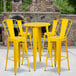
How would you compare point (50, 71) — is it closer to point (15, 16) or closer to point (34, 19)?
point (34, 19)

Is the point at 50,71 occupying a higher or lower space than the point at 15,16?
lower

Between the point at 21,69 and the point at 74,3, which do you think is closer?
the point at 21,69

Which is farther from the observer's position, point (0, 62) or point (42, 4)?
point (42, 4)

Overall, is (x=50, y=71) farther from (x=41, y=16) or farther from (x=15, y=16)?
(x=15, y=16)

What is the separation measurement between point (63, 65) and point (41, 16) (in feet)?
12.8

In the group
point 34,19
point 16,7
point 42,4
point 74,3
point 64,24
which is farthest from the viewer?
point 74,3

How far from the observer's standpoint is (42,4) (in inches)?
461

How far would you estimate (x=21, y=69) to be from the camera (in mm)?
4051

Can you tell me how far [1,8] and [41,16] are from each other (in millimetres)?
17300

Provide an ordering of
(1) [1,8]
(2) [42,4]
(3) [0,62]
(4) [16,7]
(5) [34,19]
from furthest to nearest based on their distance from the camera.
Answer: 1. (1) [1,8]
2. (4) [16,7]
3. (2) [42,4]
4. (5) [34,19]
5. (3) [0,62]

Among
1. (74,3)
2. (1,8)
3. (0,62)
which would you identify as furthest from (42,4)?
(1,8)

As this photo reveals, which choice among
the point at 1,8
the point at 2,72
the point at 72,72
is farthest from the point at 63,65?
the point at 1,8

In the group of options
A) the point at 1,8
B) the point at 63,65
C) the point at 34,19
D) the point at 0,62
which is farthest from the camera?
the point at 1,8

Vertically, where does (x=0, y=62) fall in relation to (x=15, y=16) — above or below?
below
